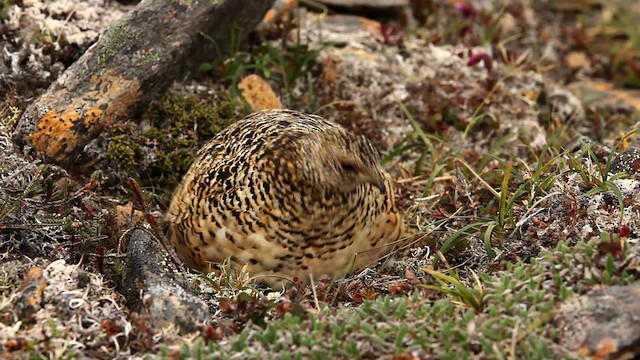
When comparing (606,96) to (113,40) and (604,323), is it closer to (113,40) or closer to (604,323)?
→ (113,40)

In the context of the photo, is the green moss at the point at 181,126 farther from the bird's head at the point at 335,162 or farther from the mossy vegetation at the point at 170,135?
the bird's head at the point at 335,162

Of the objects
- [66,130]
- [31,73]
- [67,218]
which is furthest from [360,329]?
[31,73]

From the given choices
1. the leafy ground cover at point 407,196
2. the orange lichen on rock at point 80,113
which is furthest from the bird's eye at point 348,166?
the orange lichen on rock at point 80,113

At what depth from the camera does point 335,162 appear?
18.2 ft

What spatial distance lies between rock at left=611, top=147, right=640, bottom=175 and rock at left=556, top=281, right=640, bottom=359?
1.65m

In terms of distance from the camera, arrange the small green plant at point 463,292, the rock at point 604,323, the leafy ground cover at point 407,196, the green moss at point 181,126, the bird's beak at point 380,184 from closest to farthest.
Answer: the rock at point 604,323 → the leafy ground cover at point 407,196 → the small green plant at point 463,292 → the bird's beak at point 380,184 → the green moss at point 181,126

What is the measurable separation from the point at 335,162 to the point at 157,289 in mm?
1238

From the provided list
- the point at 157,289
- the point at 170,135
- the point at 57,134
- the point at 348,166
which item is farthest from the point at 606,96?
the point at 157,289

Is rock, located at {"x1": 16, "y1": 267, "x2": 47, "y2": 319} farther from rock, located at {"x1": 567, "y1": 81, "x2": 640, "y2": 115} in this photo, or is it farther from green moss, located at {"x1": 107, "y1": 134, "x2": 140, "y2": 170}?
rock, located at {"x1": 567, "y1": 81, "x2": 640, "y2": 115}

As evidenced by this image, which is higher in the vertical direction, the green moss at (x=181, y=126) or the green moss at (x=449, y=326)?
the green moss at (x=181, y=126)

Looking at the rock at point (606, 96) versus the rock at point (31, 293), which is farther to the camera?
the rock at point (606, 96)

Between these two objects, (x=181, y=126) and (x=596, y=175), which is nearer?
(x=596, y=175)

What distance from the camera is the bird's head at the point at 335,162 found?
18.1 ft

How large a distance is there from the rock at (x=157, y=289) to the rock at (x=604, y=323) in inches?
73.6
